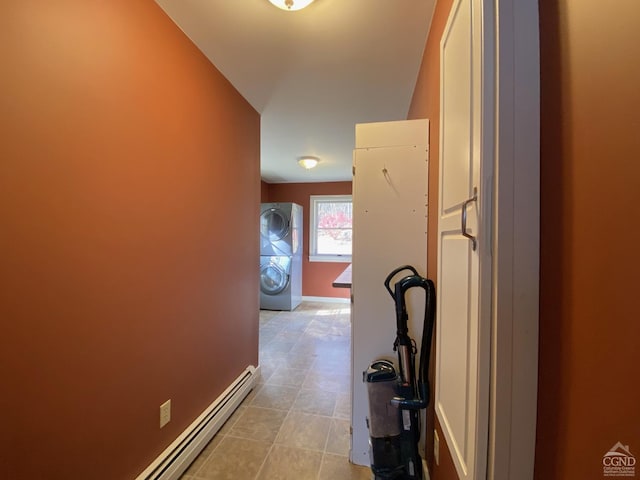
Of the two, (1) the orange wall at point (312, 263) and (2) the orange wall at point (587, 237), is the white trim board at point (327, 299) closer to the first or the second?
(1) the orange wall at point (312, 263)

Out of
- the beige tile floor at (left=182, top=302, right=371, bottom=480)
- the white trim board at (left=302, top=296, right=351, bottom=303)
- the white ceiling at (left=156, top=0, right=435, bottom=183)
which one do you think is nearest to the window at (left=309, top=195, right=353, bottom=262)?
the white trim board at (left=302, top=296, right=351, bottom=303)

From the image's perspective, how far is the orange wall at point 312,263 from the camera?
5.58 m

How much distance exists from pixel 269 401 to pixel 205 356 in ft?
2.50

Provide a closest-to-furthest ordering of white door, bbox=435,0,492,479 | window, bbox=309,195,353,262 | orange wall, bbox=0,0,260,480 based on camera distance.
Answer: white door, bbox=435,0,492,479, orange wall, bbox=0,0,260,480, window, bbox=309,195,353,262

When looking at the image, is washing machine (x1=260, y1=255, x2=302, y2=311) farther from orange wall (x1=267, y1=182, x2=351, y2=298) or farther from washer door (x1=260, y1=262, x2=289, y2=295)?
orange wall (x1=267, y1=182, x2=351, y2=298)

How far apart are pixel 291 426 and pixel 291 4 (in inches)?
98.0

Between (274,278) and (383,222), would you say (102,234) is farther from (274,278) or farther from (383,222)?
(274,278)

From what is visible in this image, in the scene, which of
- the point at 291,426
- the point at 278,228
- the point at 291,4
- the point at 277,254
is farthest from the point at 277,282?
the point at 291,4

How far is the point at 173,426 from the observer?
1528mm

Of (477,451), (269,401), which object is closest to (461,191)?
(477,451)

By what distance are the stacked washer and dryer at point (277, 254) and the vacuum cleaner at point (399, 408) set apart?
364cm

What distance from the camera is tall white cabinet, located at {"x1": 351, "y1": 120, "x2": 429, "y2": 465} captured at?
145cm

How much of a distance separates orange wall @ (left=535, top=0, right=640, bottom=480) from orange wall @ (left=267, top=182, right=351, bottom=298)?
500 centimetres

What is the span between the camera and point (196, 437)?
1.64 meters
